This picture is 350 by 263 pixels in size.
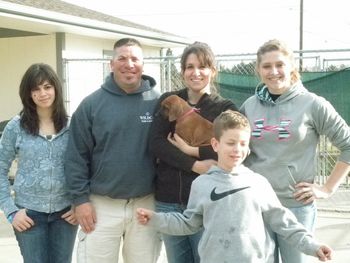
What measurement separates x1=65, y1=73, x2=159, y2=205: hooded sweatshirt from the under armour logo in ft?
2.35

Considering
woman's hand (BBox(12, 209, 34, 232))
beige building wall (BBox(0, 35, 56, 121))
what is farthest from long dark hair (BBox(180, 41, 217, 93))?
beige building wall (BBox(0, 35, 56, 121))

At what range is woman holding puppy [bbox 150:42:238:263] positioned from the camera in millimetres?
3234

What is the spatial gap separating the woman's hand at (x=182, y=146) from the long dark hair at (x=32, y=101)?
0.80 meters

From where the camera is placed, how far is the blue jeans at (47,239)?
138 inches

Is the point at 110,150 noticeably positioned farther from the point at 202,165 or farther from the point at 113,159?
the point at 202,165

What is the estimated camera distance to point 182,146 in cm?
327

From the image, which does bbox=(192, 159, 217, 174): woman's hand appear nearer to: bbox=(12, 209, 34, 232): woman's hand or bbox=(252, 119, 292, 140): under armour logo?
bbox=(252, 119, 292, 140): under armour logo

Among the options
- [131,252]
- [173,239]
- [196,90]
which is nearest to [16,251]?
[131,252]

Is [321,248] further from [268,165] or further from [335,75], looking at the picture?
[335,75]

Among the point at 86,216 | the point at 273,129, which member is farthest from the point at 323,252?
the point at 86,216

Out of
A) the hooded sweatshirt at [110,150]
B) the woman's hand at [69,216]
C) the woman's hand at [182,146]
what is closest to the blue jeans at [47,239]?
the woman's hand at [69,216]

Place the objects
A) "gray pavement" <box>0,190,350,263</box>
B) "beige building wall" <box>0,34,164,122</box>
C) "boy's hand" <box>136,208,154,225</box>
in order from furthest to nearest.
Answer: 1. "beige building wall" <box>0,34,164,122</box>
2. "gray pavement" <box>0,190,350,263</box>
3. "boy's hand" <box>136,208,154,225</box>

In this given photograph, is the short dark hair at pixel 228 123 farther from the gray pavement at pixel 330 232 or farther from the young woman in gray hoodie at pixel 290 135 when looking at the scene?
the gray pavement at pixel 330 232

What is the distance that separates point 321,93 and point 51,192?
216 inches
